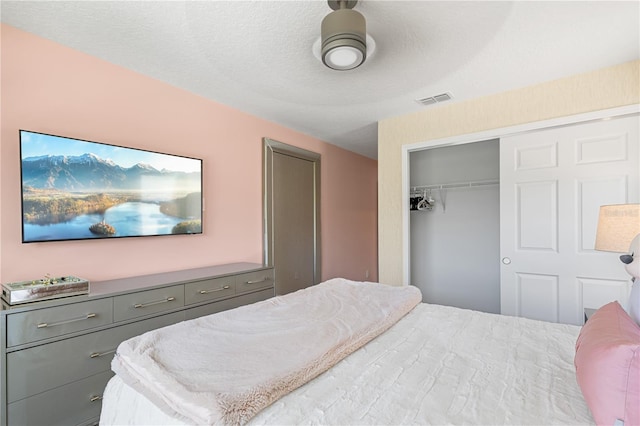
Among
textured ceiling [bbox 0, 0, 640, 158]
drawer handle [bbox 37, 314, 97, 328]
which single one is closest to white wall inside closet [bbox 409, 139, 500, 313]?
textured ceiling [bbox 0, 0, 640, 158]

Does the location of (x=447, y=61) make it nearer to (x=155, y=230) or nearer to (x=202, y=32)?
(x=202, y=32)

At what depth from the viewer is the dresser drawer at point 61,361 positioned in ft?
5.15

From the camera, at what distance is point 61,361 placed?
171 centimetres

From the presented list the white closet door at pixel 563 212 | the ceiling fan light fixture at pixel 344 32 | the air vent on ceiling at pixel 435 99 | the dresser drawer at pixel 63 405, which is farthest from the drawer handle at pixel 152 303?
the white closet door at pixel 563 212

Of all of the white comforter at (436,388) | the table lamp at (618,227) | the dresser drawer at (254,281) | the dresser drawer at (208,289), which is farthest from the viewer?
the dresser drawer at (254,281)

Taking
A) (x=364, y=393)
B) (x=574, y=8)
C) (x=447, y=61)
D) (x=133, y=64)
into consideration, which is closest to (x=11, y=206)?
(x=133, y=64)

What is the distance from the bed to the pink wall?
1.26 metres

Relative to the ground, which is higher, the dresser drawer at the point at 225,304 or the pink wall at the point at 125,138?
the pink wall at the point at 125,138

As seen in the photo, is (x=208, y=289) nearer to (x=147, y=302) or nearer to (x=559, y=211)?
(x=147, y=302)

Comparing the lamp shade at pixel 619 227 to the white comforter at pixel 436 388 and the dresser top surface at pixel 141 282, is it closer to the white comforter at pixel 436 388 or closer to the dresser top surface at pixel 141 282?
the white comforter at pixel 436 388

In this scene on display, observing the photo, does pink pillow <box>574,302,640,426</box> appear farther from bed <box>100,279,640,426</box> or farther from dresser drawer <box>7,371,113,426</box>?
dresser drawer <box>7,371,113,426</box>

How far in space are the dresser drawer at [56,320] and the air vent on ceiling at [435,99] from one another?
309cm

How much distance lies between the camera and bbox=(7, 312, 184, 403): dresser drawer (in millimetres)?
1570

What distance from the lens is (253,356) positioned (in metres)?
1.20
